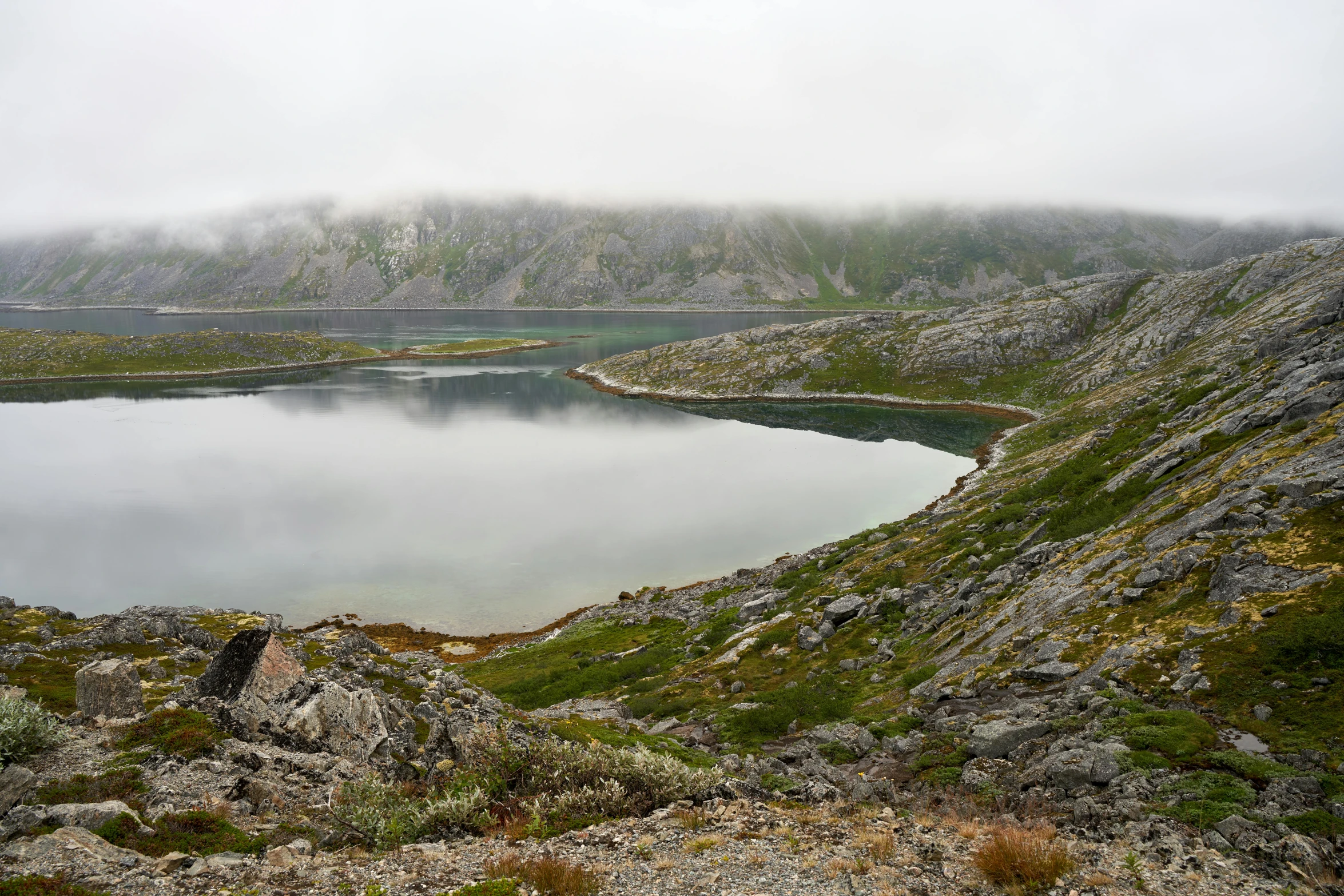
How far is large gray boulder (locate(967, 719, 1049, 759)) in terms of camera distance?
1474 cm

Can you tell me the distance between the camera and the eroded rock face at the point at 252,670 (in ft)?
60.0

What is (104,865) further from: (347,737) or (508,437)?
(508,437)

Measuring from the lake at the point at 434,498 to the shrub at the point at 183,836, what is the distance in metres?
34.1

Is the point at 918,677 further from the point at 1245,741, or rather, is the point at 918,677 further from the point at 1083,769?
the point at 1245,741

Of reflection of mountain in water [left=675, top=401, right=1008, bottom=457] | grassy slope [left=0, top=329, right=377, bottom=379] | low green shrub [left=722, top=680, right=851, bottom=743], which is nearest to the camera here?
low green shrub [left=722, top=680, right=851, bottom=743]

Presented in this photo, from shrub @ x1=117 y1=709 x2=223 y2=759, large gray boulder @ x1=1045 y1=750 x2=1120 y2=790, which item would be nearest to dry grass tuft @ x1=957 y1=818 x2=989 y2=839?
large gray boulder @ x1=1045 y1=750 x2=1120 y2=790

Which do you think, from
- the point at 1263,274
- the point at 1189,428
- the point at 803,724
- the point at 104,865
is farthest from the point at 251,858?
the point at 1263,274

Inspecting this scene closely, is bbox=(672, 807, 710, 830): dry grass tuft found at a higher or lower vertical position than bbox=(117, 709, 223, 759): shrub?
lower

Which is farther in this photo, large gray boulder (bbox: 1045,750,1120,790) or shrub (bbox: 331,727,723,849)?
shrub (bbox: 331,727,723,849)

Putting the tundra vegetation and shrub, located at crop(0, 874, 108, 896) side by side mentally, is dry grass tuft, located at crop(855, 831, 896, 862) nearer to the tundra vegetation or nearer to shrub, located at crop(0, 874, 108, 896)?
the tundra vegetation

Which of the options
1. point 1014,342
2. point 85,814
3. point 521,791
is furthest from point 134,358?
point 1014,342

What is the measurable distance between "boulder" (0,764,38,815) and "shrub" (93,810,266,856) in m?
2.43

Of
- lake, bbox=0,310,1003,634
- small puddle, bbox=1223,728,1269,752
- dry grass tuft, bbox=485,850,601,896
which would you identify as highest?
small puddle, bbox=1223,728,1269,752

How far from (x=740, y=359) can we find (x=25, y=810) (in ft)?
495
